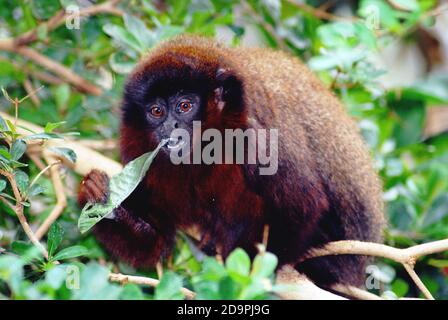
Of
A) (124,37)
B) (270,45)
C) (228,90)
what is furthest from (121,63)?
(270,45)

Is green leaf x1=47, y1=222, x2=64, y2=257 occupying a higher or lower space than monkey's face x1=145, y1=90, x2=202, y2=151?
lower

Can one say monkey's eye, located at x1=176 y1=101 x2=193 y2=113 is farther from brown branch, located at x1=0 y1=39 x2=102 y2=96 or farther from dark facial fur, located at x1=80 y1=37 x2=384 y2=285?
brown branch, located at x1=0 y1=39 x2=102 y2=96

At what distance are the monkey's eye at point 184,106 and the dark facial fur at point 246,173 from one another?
0.08ft

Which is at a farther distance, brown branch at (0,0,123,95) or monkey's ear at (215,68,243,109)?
brown branch at (0,0,123,95)

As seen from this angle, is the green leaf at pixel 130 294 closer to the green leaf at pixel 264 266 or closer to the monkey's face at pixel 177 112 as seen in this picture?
the green leaf at pixel 264 266

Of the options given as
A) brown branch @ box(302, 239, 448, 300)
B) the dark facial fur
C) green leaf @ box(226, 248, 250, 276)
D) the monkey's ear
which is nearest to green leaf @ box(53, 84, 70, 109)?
the dark facial fur

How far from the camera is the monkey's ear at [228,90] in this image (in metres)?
3.26

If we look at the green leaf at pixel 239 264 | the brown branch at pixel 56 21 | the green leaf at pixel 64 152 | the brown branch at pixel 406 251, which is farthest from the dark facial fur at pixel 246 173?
the green leaf at pixel 239 264

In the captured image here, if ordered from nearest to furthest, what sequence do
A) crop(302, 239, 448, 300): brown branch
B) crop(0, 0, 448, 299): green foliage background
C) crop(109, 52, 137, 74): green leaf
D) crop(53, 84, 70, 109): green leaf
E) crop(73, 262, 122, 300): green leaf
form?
crop(73, 262, 122, 300): green leaf → crop(302, 239, 448, 300): brown branch → crop(0, 0, 448, 299): green foliage background → crop(109, 52, 137, 74): green leaf → crop(53, 84, 70, 109): green leaf

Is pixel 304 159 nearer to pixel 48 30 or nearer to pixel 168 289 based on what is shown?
pixel 168 289

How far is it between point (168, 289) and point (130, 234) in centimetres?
142

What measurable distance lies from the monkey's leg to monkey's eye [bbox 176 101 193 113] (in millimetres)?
501

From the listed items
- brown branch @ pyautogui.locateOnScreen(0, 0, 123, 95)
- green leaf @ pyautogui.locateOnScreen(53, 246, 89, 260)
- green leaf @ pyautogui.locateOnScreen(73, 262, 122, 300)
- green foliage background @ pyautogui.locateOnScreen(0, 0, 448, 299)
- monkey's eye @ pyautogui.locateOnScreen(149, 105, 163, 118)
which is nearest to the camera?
green leaf @ pyautogui.locateOnScreen(73, 262, 122, 300)

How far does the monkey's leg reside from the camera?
346 centimetres
